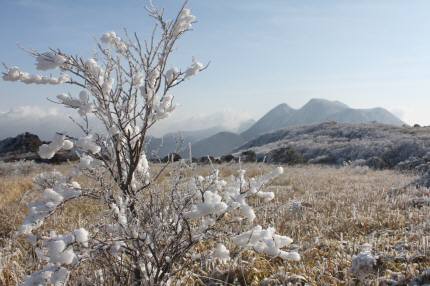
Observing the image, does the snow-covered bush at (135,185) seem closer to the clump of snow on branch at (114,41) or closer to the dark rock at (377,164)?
the clump of snow on branch at (114,41)

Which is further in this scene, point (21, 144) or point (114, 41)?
point (21, 144)

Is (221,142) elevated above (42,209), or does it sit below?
below

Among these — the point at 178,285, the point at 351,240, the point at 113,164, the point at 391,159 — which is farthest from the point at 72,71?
the point at 391,159

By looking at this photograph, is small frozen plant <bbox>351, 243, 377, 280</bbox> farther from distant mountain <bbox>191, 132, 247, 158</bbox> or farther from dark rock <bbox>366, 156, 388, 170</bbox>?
distant mountain <bbox>191, 132, 247, 158</bbox>

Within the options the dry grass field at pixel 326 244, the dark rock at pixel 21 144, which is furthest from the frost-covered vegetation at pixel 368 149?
the dark rock at pixel 21 144

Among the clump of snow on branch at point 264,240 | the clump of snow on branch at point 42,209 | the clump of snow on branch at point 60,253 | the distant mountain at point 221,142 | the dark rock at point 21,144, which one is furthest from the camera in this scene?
the distant mountain at point 221,142

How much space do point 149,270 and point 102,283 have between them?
17.5 inches

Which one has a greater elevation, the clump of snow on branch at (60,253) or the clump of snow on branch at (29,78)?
the clump of snow on branch at (29,78)

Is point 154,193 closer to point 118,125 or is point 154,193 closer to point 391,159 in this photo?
point 118,125

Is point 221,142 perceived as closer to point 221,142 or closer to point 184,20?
point 221,142

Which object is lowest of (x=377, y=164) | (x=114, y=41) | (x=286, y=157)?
(x=377, y=164)

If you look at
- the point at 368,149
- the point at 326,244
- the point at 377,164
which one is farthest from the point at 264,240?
the point at 368,149

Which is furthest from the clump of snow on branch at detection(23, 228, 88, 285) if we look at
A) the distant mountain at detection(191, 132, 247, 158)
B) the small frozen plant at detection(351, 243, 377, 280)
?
the distant mountain at detection(191, 132, 247, 158)

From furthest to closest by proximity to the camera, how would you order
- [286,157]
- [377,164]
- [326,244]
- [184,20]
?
1. [286,157]
2. [377,164]
3. [326,244]
4. [184,20]
